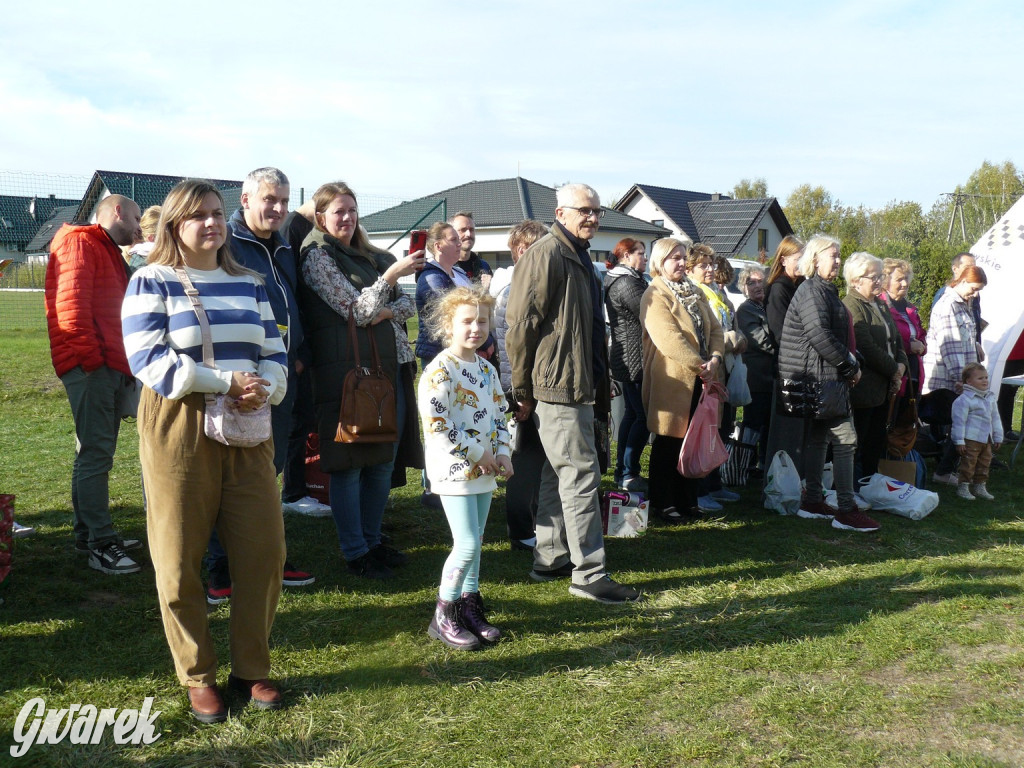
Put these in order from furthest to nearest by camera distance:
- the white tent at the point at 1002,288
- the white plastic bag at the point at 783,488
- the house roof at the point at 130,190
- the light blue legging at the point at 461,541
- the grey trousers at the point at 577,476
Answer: the house roof at the point at 130,190
the white tent at the point at 1002,288
the white plastic bag at the point at 783,488
the grey trousers at the point at 577,476
the light blue legging at the point at 461,541

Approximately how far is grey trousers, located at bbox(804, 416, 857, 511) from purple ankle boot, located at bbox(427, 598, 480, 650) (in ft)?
11.1

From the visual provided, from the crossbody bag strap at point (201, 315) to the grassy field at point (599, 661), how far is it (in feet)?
4.27

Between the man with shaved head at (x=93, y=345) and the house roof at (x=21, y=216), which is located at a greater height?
the house roof at (x=21, y=216)

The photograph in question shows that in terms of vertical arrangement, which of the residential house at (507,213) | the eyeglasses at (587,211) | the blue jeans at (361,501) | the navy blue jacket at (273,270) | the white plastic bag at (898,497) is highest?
the residential house at (507,213)

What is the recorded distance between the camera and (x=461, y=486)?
12.5ft

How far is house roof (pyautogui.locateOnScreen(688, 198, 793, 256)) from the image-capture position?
142 ft

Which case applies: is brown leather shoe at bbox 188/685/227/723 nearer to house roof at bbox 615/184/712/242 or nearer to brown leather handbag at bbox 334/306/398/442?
brown leather handbag at bbox 334/306/398/442

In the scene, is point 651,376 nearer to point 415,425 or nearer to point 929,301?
point 415,425

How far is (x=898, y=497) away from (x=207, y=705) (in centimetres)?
520

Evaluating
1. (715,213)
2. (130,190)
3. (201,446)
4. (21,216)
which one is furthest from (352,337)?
(715,213)

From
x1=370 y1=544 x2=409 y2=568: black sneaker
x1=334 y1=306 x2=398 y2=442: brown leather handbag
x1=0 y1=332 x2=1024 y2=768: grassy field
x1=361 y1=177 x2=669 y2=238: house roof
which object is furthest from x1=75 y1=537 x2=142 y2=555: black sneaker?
x1=361 y1=177 x2=669 y2=238: house roof

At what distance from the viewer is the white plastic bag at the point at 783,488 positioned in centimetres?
651

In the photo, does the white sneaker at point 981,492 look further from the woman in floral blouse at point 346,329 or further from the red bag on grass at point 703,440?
the woman in floral blouse at point 346,329

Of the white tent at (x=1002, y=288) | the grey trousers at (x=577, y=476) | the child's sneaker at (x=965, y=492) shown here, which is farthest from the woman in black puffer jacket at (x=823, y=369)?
the white tent at (x=1002, y=288)
